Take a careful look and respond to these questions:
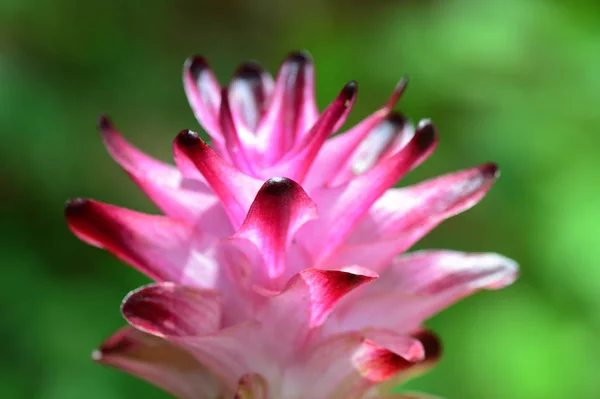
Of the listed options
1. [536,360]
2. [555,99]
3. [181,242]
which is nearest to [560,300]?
[536,360]

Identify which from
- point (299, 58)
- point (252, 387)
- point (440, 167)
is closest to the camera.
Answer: point (252, 387)

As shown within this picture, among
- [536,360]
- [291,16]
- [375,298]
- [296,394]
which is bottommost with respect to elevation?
[536,360]

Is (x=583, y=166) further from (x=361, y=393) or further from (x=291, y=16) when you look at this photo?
(x=291, y=16)

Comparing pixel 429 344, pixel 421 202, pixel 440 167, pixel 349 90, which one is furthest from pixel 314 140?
pixel 440 167

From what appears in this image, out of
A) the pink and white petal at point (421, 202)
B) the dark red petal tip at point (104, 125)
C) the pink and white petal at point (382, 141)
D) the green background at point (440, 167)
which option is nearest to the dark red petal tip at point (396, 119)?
the pink and white petal at point (382, 141)

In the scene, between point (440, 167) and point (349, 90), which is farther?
point (440, 167)

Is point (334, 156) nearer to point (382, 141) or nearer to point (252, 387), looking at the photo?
point (382, 141)

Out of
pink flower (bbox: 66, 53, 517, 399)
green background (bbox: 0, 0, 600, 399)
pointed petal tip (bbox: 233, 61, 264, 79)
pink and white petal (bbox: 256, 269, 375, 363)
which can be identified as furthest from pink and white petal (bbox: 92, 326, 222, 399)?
green background (bbox: 0, 0, 600, 399)
